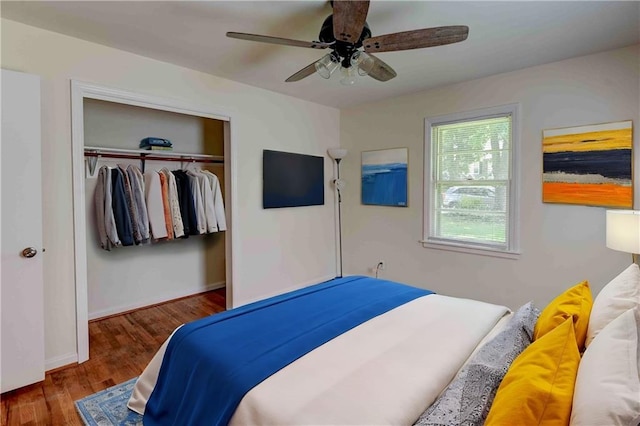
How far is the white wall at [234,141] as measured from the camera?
241 cm

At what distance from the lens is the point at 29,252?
2227mm

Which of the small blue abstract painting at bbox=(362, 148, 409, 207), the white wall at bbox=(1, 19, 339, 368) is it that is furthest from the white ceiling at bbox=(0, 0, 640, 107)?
the small blue abstract painting at bbox=(362, 148, 409, 207)

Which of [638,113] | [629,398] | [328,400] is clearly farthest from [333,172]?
[629,398]

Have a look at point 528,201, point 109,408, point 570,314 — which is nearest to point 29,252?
point 109,408

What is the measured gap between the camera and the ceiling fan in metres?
1.63

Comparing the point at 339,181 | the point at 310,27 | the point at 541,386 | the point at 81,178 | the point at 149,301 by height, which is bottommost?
the point at 149,301

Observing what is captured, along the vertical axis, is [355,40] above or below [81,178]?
above

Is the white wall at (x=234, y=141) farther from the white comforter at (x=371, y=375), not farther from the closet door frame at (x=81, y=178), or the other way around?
the white comforter at (x=371, y=375)

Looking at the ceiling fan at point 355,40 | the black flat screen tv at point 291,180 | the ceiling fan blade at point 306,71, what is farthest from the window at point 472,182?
the ceiling fan blade at point 306,71

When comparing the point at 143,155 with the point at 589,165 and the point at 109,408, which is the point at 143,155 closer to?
the point at 109,408

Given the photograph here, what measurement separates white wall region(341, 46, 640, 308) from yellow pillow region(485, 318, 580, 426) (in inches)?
84.7

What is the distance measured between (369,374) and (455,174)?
2836mm

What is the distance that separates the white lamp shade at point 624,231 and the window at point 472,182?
112 centimetres

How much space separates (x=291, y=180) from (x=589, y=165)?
288cm
